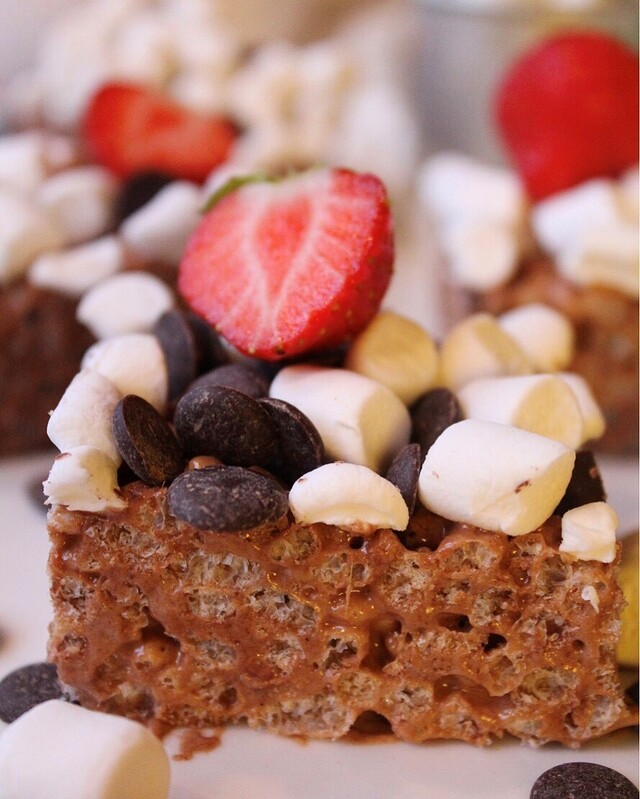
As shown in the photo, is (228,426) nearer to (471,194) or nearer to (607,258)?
(607,258)

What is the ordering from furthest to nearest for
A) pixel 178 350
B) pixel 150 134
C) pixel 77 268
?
A: pixel 150 134 < pixel 77 268 < pixel 178 350

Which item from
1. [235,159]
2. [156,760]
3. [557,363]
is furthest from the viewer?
[235,159]

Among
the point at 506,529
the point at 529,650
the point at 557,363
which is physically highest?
the point at 506,529

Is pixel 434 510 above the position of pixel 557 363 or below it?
above

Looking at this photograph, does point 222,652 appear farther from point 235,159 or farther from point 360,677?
point 235,159

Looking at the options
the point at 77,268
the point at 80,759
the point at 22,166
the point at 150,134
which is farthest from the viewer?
the point at 150,134

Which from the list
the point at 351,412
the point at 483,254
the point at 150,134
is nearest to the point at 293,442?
the point at 351,412

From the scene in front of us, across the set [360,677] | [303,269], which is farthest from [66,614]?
[303,269]
